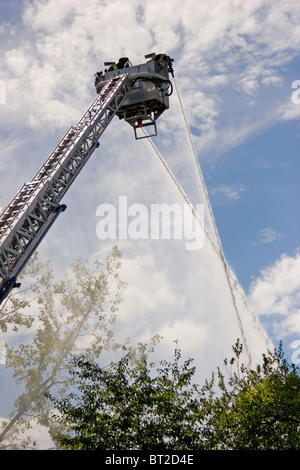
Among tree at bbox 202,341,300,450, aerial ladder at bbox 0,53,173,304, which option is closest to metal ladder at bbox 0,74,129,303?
aerial ladder at bbox 0,53,173,304

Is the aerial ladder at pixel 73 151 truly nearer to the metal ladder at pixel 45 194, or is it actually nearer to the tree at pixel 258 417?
the metal ladder at pixel 45 194

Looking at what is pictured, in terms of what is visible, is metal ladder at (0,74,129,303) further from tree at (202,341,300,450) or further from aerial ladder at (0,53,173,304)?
tree at (202,341,300,450)

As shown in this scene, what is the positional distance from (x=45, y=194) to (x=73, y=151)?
8.89ft

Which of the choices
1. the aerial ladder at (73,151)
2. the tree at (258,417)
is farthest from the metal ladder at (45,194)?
the tree at (258,417)

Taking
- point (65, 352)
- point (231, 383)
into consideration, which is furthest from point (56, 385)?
point (231, 383)

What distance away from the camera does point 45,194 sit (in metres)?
22.1

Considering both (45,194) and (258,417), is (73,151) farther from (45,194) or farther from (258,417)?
(258,417)

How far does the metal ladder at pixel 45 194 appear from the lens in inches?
783

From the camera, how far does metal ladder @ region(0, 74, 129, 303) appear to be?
19.9 m

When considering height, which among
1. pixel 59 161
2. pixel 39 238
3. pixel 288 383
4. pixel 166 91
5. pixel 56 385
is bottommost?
pixel 39 238

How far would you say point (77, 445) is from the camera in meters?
21.4

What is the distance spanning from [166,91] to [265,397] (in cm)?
1557

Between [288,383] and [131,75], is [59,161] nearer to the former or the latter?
[131,75]

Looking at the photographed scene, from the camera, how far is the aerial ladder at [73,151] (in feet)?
66.2
